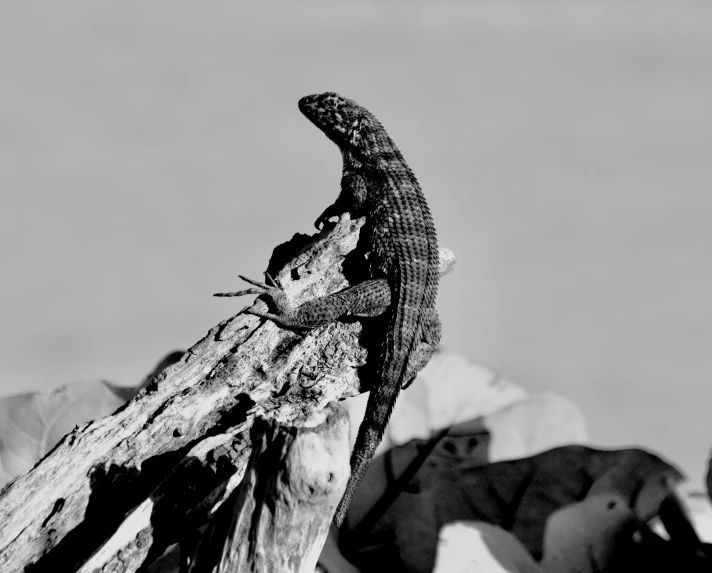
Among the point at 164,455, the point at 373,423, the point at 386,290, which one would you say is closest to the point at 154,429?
the point at 164,455

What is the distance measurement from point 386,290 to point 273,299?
690mm

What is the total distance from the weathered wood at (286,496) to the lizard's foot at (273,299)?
1.08m

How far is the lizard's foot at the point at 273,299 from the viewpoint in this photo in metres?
3.04

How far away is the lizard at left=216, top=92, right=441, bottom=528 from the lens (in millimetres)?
3303

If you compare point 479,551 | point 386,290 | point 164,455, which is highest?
point 386,290

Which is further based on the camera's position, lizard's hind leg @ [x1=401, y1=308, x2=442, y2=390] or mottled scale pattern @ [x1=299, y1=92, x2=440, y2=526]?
lizard's hind leg @ [x1=401, y1=308, x2=442, y2=390]

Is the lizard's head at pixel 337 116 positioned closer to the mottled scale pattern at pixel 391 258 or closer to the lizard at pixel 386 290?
the mottled scale pattern at pixel 391 258

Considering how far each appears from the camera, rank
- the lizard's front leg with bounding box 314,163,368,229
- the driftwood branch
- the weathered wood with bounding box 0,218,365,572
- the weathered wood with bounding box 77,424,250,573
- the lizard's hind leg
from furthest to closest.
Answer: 1. the lizard's front leg with bounding box 314,163,368,229
2. the lizard's hind leg
3. the weathered wood with bounding box 0,218,365,572
4. the driftwood branch
5. the weathered wood with bounding box 77,424,250,573

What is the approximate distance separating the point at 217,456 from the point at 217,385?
0.39 metres

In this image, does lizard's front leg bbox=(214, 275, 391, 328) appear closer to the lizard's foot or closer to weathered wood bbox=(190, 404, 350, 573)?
the lizard's foot

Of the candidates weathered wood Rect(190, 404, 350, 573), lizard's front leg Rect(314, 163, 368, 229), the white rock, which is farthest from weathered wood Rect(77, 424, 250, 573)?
lizard's front leg Rect(314, 163, 368, 229)

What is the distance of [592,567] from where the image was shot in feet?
10.8

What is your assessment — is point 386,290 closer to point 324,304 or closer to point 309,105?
point 324,304

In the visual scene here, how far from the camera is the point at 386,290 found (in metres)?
3.66
